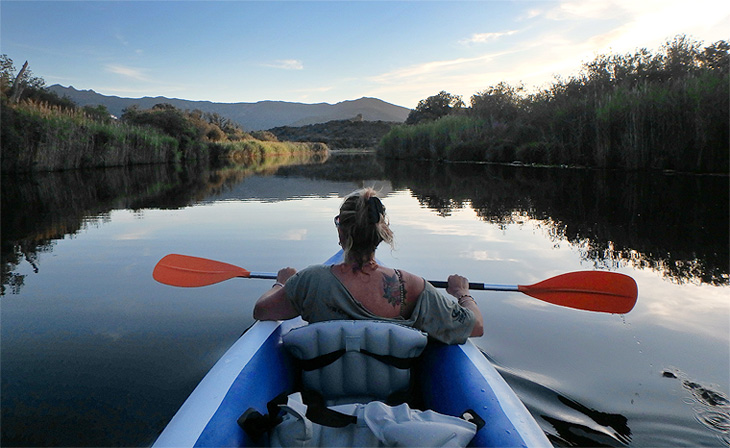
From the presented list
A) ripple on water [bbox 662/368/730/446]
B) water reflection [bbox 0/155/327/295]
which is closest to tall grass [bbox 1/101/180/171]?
water reflection [bbox 0/155/327/295]

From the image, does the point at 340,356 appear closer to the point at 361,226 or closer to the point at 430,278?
the point at 361,226

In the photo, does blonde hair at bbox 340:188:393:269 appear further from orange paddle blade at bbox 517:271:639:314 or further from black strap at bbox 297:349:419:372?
orange paddle blade at bbox 517:271:639:314

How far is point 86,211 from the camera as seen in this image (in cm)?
711

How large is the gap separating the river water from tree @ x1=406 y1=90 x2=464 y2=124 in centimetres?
3976

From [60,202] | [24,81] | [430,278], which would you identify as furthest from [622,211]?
[24,81]

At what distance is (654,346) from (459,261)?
1.92 m

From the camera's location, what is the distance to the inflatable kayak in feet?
4.28

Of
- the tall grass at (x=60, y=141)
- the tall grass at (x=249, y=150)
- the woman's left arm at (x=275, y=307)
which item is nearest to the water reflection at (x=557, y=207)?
the tall grass at (x=60, y=141)

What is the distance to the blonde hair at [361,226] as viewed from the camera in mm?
1691

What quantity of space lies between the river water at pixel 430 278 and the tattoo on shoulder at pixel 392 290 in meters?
0.85

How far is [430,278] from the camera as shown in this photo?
391cm

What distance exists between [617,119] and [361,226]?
11791 millimetres

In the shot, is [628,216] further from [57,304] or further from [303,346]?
[57,304]

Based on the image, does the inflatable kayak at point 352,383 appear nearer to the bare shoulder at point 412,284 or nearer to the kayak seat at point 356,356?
the kayak seat at point 356,356
